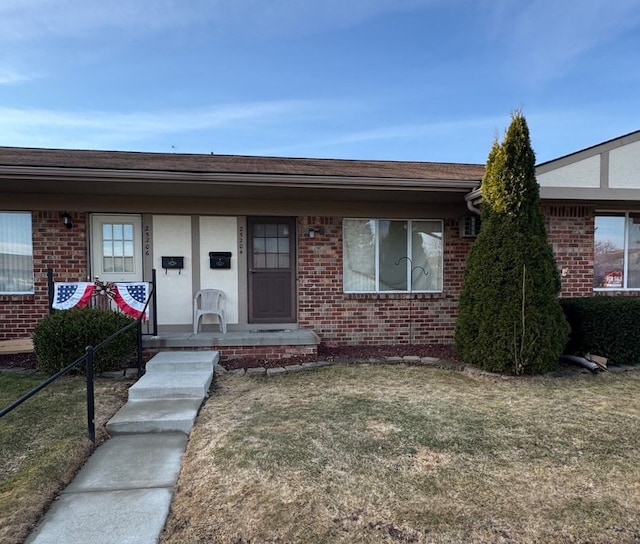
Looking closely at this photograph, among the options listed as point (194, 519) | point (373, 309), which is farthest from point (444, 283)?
point (194, 519)

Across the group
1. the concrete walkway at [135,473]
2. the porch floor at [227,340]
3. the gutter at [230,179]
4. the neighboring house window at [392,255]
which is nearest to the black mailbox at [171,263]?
the porch floor at [227,340]

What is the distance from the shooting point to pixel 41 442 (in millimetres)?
3305

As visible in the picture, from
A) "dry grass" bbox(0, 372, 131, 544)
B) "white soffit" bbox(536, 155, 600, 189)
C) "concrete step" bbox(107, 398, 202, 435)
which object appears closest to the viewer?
"dry grass" bbox(0, 372, 131, 544)

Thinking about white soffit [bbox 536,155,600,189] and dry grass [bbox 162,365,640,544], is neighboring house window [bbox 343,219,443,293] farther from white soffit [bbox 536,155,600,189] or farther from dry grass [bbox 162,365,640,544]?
dry grass [bbox 162,365,640,544]

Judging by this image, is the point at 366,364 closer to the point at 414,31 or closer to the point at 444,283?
the point at 444,283

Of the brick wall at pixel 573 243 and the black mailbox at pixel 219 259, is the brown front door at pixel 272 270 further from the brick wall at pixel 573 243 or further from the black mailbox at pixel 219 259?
the brick wall at pixel 573 243

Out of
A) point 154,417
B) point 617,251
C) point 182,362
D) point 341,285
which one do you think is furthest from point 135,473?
point 617,251

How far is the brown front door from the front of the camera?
6898 millimetres

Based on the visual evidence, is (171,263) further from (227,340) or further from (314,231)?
(314,231)

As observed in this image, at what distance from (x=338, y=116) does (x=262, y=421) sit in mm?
15866

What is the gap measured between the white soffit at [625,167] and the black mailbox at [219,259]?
19.3 feet

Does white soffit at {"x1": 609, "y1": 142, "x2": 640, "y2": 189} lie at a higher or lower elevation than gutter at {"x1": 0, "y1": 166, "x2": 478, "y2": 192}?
higher

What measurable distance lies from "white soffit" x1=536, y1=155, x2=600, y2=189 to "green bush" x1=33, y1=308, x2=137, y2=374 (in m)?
6.09

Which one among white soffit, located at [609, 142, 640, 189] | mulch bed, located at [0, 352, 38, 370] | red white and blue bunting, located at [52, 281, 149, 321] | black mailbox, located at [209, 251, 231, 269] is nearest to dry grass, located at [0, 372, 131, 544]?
mulch bed, located at [0, 352, 38, 370]
